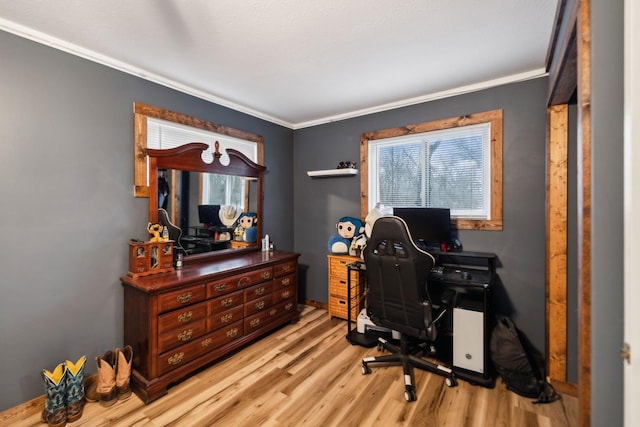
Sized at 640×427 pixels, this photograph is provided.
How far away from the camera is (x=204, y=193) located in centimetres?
274

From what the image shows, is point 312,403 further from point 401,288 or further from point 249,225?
point 249,225

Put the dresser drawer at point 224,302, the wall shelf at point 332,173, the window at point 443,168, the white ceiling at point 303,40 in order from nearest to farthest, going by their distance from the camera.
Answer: the white ceiling at point 303,40 < the dresser drawer at point 224,302 < the window at point 443,168 < the wall shelf at point 332,173

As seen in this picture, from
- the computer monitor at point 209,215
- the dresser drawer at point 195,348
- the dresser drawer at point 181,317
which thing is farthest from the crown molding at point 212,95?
the dresser drawer at point 195,348

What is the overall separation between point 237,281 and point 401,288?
4.63ft

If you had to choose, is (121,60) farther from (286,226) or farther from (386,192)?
(386,192)

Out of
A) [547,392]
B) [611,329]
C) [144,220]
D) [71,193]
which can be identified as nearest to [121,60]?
[71,193]

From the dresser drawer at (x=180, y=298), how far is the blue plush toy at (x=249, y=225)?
3.44ft

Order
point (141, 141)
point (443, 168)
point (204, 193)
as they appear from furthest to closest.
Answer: point (443, 168)
point (204, 193)
point (141, 141)

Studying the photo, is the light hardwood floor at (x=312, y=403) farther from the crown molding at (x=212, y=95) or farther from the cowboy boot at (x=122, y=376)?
the crown molding at (x=212, y=95)

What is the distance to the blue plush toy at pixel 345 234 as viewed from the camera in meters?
3.23

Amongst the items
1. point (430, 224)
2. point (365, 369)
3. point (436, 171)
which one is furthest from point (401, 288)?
point (436, 171)

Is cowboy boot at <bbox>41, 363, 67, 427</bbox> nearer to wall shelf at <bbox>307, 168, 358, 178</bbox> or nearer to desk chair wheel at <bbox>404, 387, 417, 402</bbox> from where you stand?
desk chair wheel at <bbox>404, 387, 417, 402</bbox>

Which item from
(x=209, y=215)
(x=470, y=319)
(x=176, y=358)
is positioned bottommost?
(x=176, y=358)

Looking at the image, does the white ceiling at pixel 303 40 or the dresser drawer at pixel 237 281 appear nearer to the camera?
the white ceiling at pixel 303 40
